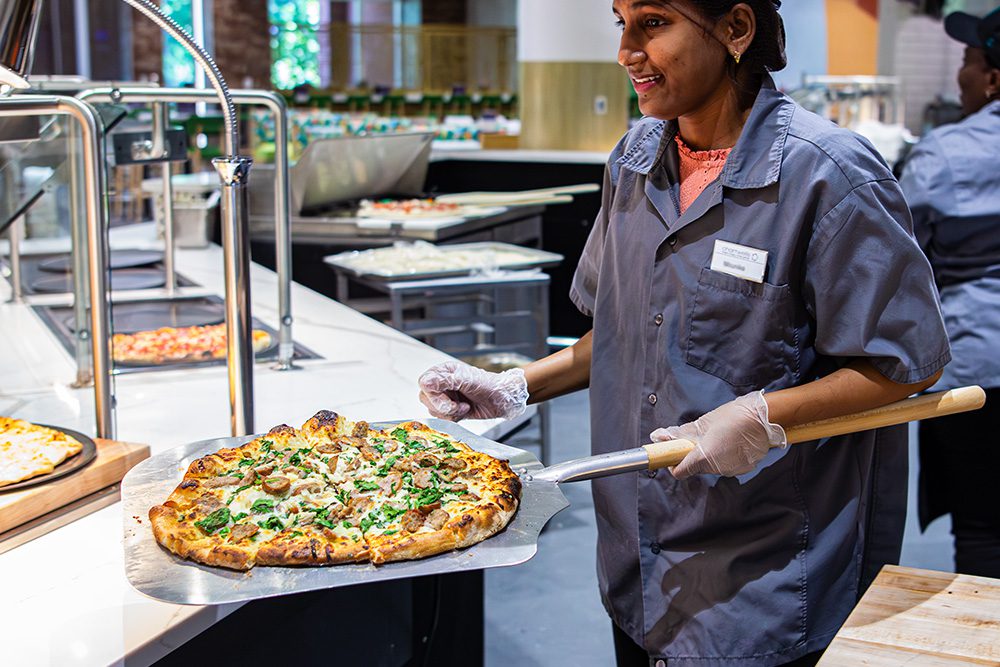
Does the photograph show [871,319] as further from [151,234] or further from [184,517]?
[151,234]

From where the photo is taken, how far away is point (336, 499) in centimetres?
143

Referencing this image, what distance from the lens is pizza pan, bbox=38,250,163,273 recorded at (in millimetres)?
3520

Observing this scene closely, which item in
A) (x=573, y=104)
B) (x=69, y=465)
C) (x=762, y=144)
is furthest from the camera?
(x=573, y=104)

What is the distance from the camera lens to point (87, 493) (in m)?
1.59

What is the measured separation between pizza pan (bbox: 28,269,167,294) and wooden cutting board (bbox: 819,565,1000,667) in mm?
2503

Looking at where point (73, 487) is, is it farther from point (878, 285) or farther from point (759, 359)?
point (878, 285)

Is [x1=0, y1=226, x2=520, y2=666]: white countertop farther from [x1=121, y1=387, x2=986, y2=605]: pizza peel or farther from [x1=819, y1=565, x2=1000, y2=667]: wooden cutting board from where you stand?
[x1=819, y1=565, x2=1000, y2=667]: wooden cutting board

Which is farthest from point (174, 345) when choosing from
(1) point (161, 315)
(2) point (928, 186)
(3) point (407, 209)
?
(3) point (407, 209)

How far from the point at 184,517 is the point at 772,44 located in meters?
0.99

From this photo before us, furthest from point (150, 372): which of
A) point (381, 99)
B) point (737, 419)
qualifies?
point (381, 99)

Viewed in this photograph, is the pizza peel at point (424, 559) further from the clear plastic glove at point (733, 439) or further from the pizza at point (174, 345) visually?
the pizza at point (174, 345)

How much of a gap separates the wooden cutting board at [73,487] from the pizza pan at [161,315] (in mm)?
1166

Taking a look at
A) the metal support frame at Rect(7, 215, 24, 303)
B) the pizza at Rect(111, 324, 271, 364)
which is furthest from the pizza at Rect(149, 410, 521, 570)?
the metal support frame at Rect(7, 215, 24, 303)

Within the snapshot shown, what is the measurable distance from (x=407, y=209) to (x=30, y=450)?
3.17 metres
